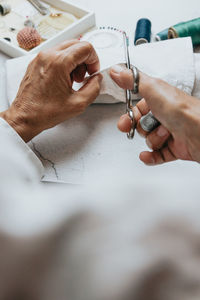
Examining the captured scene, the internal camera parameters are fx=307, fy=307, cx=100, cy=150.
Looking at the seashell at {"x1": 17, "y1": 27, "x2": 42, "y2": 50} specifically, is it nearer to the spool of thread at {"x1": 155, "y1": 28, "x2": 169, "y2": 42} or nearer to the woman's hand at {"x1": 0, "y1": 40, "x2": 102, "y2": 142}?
the woman's hand at {"x1": 0, "y1": 40, "x2": 102, "y2": 142}

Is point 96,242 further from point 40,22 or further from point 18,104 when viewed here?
point 40,22

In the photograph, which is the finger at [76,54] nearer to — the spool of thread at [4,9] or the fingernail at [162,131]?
the fingernail at [162,131]

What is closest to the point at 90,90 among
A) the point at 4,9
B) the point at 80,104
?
the point at 80,104

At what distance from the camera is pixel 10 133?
659mm

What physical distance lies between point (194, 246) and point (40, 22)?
3.04ft

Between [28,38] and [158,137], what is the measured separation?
553 mm

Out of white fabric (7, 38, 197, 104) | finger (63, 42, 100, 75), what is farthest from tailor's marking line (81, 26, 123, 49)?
finger (63, 42, 100, 75)

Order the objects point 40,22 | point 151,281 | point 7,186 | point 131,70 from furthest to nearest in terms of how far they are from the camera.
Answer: point 40,22
point 131,70
point 7,186
point 151,281

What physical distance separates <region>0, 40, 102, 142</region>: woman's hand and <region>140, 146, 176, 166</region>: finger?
0.19m

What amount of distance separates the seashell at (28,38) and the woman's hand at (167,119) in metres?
0.39

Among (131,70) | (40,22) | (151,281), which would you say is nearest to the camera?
(151,281)

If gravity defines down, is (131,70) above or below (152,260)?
above

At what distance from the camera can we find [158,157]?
0.68m

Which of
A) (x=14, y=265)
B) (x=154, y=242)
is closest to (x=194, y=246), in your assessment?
(x=154, y=242)
